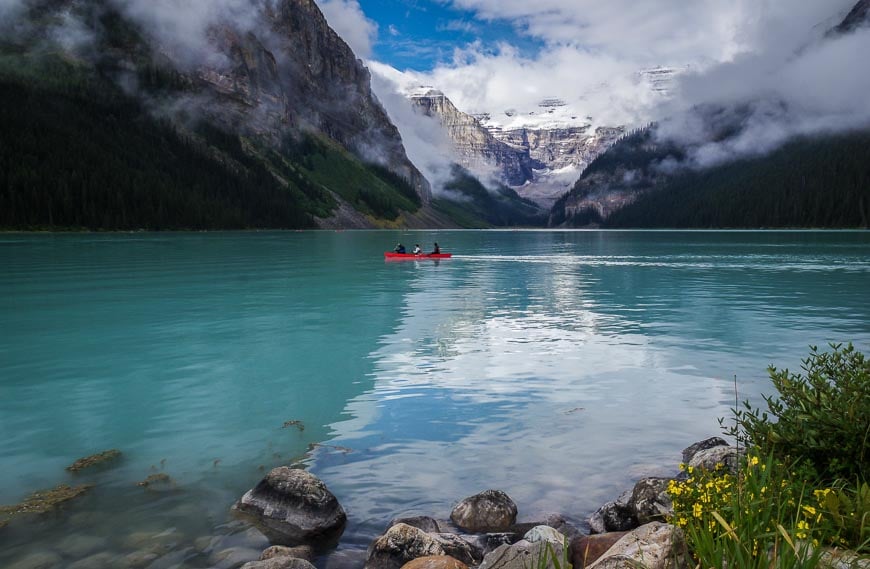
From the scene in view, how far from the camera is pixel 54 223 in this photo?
170125 millimetres

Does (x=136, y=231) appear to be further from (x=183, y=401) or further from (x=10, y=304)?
(x=183, y=401)

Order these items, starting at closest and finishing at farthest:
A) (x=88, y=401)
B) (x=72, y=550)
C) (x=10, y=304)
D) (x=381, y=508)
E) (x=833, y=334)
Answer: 1. (x=72, y=550)
2. (x=381, y=508)
3. (x=88, y=401)
4. (x=833, y=334)
5. (x=10, y=304)

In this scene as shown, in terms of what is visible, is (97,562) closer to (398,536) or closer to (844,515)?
(398,536)

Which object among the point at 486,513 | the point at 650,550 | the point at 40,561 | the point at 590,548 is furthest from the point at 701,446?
the point at 40,561

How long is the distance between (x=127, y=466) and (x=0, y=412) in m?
6.88

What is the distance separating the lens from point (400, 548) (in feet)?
31.1

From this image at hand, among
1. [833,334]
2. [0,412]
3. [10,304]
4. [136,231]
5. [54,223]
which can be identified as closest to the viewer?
[0,412]

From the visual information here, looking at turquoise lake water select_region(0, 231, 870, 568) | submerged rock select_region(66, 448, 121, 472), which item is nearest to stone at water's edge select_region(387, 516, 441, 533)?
turquoise lake water select_region(0, 231, 870, 568)

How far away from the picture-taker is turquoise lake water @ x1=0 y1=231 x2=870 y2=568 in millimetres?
12297

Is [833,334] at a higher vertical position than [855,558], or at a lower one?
lower

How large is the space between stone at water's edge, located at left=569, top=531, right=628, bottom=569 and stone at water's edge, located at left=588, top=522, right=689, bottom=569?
4.09ft

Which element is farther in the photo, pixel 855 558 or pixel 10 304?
pixel 10 304

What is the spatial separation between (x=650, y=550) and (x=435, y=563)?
9.93ft

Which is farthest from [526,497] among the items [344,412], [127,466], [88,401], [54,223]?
[54,223]
